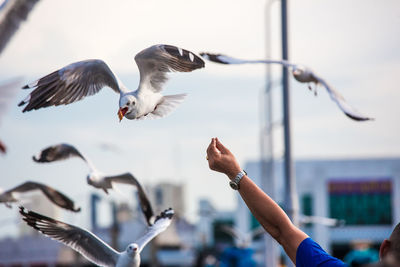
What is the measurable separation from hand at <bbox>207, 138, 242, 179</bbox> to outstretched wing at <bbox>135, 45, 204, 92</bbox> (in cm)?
64

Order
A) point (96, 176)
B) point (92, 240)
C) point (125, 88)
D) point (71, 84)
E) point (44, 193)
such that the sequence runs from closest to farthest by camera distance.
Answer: point (125, 88), point (71, 84), point (92, 240), point (96, 176), point (44, 193)

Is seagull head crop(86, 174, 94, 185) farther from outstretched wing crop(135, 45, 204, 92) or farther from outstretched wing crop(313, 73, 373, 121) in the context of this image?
outstretched wing crop(313, 73, 373, 121)

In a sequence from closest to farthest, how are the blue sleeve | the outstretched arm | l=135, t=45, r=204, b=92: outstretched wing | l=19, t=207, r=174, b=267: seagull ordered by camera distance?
1. the blue sleeve
2. the outstretched arm
3. l=135, t=45, r=204, b=92: outstretched wing
4. l=19, t=207, r=174, b=267: seagull

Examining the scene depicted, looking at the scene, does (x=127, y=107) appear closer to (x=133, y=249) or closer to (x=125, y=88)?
(x=125, y=88)

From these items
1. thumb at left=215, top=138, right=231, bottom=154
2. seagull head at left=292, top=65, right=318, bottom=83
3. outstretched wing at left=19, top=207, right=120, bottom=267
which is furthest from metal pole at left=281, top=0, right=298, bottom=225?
thumb at left=215, top=138, right=231, bottom=154

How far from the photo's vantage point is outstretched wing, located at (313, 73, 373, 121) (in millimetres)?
3861

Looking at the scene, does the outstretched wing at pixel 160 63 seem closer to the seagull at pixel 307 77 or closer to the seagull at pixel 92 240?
the seagull at pixel 307 77

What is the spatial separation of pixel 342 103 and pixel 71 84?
1407 millimetres

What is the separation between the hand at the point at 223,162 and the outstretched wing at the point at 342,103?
97cm

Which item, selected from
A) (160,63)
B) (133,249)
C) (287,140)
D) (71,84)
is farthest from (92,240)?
(287,140)

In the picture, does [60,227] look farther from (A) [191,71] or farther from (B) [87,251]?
(A) [191,71]

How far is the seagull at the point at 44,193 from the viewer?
14.0 feet

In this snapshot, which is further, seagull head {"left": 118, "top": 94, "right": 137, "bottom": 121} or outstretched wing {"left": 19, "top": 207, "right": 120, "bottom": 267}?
outstretched wing {"left": 19, "top": 207, "right": 120, "bottom": 267}

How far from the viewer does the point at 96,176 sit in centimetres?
416
